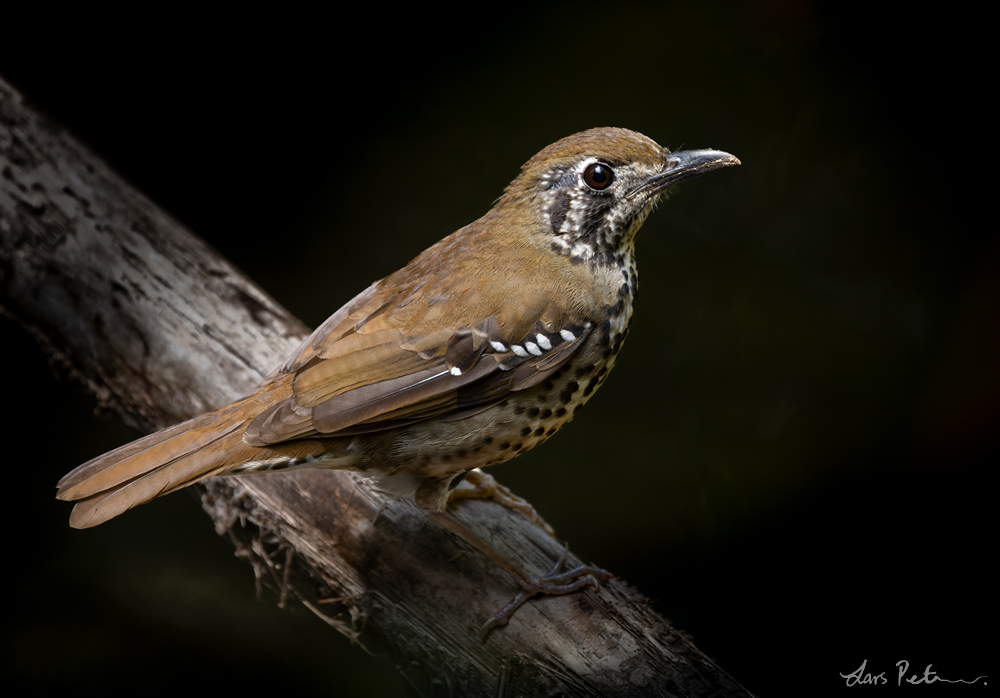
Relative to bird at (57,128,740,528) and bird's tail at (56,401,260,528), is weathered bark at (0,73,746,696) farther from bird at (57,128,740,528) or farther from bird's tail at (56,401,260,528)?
bird's tail at (56,401,260,528)

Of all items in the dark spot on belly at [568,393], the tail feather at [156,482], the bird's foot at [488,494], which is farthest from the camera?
the bird's foot at [488,494]

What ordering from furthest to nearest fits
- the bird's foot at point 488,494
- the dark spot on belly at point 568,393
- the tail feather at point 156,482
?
the bird's foot at point 488,494
the dark spot on belly at point 568,393
the tail feather at point 156,482

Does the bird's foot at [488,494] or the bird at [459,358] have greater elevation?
the bird at [459,358]

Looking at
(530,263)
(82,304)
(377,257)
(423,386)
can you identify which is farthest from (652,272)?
(82,304)

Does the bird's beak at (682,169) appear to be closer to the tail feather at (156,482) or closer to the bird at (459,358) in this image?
the bird at (459,358)

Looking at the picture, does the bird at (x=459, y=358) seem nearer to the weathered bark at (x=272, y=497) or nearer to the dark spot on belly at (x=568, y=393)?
the dark spot on belly at (x=568, y=393)

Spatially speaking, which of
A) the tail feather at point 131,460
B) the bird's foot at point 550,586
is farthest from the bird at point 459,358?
the bird's foot at point 550,586
